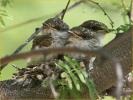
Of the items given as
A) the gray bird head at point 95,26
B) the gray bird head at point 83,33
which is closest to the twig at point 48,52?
the gray bird head at point 83,33

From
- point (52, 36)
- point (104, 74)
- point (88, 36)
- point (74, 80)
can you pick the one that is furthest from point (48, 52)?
point (52, 36)

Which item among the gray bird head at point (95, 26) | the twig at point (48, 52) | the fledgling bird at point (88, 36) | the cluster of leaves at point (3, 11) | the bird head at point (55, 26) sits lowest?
the twig at point (48, 52)

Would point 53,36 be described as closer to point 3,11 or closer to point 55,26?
point 55,26

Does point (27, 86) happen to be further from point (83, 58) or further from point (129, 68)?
point (129, 68)

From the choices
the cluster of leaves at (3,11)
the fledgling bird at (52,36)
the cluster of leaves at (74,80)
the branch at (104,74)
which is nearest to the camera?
the cluster of leaves at (74,80)

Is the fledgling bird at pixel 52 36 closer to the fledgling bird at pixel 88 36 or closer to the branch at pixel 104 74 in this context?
the fledgling bird at pixel 88 36

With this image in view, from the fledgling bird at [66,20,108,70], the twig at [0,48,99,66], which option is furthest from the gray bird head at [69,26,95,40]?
the twig at [0,48,99,66]

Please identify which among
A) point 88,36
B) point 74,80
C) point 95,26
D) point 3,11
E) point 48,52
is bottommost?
point 48,52

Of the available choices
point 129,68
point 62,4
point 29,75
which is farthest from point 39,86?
point 62,4
